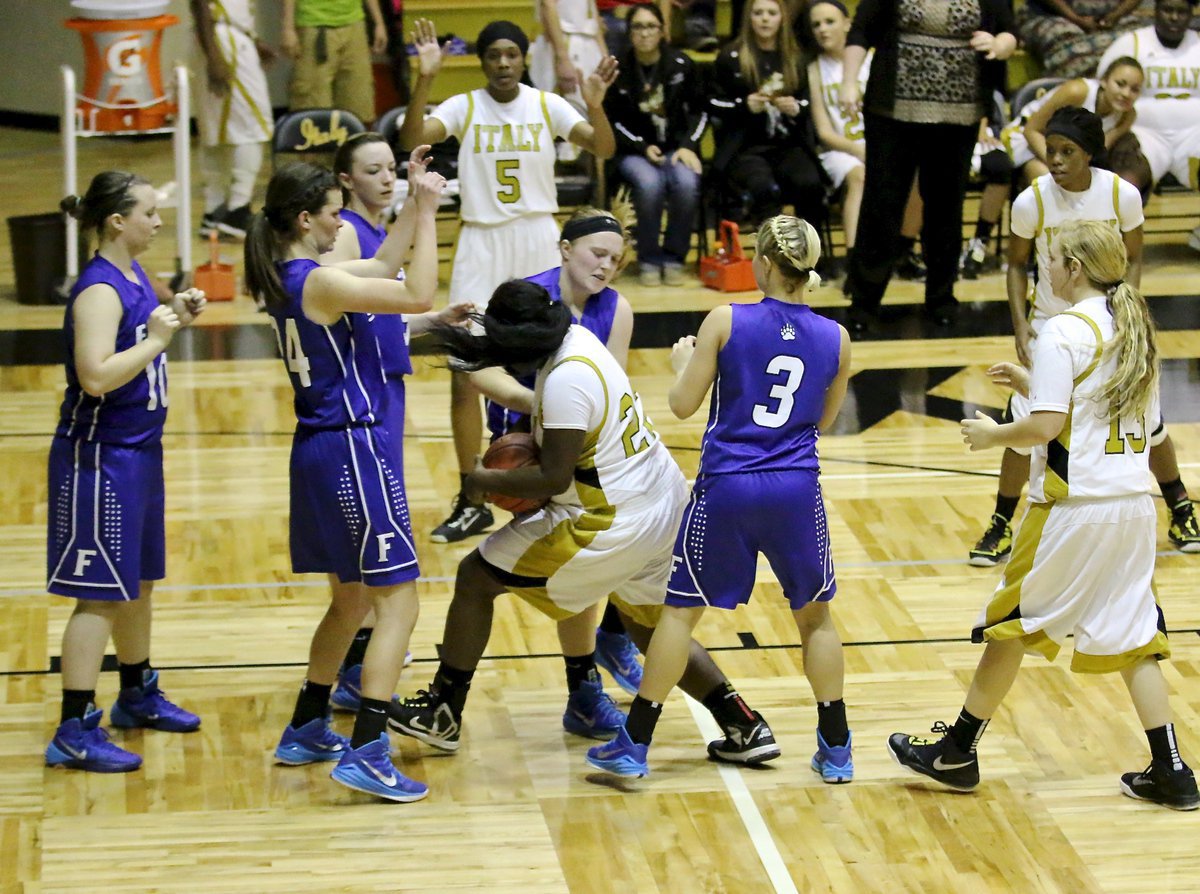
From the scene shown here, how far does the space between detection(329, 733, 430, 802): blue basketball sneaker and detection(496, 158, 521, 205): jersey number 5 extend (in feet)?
9.83

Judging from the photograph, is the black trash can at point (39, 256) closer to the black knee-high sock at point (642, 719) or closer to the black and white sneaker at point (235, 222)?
the black and white sneaker at point (235, 222)

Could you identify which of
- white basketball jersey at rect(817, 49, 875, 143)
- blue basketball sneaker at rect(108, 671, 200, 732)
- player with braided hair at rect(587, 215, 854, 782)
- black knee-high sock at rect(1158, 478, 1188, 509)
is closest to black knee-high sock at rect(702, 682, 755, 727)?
player with braided hair at rect(587, 215, 854, 782)

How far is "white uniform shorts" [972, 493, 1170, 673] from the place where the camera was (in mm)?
4320

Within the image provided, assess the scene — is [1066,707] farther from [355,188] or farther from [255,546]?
[255,546]

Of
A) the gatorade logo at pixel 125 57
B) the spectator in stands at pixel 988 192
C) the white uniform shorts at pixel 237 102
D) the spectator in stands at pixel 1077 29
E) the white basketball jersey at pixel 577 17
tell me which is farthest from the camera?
the spectator in stands at pixel 1077 29

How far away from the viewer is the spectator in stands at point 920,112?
9000 millimetres

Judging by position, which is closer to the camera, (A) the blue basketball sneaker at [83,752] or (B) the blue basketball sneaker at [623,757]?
(B) the blue basketball sneaker at [623,757]

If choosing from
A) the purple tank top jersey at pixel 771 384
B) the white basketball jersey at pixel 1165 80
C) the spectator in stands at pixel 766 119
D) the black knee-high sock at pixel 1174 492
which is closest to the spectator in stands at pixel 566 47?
the spectator in stands at pixel 766 119

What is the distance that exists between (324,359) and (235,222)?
737 cm

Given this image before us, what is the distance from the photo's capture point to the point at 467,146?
22.6ft

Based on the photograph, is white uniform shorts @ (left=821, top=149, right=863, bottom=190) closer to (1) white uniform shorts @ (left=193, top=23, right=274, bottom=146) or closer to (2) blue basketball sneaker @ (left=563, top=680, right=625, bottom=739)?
(1) white uniform shorts @ (left=193, top=23, right=274, bottom=146)

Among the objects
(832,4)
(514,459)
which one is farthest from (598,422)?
(832,4)

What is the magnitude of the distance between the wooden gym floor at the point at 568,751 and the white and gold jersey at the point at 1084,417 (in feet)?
2.69

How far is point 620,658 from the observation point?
5.23 metres
